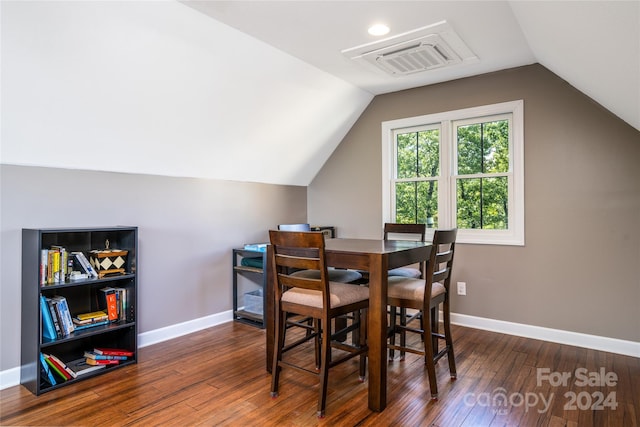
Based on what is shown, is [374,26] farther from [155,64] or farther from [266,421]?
[266,421]

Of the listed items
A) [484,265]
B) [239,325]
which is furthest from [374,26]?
[239,325]

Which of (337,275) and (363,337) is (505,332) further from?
(337,275)

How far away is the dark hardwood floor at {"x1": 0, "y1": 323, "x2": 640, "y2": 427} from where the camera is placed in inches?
79.6

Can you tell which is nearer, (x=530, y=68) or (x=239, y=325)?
(x=530, y=68)

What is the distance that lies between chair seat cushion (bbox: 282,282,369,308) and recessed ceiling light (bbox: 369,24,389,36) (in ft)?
5.57

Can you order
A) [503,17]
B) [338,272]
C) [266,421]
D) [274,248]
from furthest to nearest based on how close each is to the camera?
[338,272] < [503,17] < [274,248] < [266,421]

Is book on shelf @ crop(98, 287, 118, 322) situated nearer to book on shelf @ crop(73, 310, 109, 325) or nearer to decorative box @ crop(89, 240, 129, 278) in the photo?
book on shelf @ crop(73, 310, 109, 325)

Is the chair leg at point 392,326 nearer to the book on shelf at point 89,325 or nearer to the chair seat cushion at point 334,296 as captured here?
the chair seat cushion at point 334,296

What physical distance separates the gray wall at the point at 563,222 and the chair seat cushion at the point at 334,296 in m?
1.78

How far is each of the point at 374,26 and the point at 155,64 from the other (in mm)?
1433

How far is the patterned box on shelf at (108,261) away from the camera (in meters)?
2.65

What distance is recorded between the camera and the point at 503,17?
244 cm

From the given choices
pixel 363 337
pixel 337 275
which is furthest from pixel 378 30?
pixel 363 337

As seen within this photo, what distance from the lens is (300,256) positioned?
2.19m
